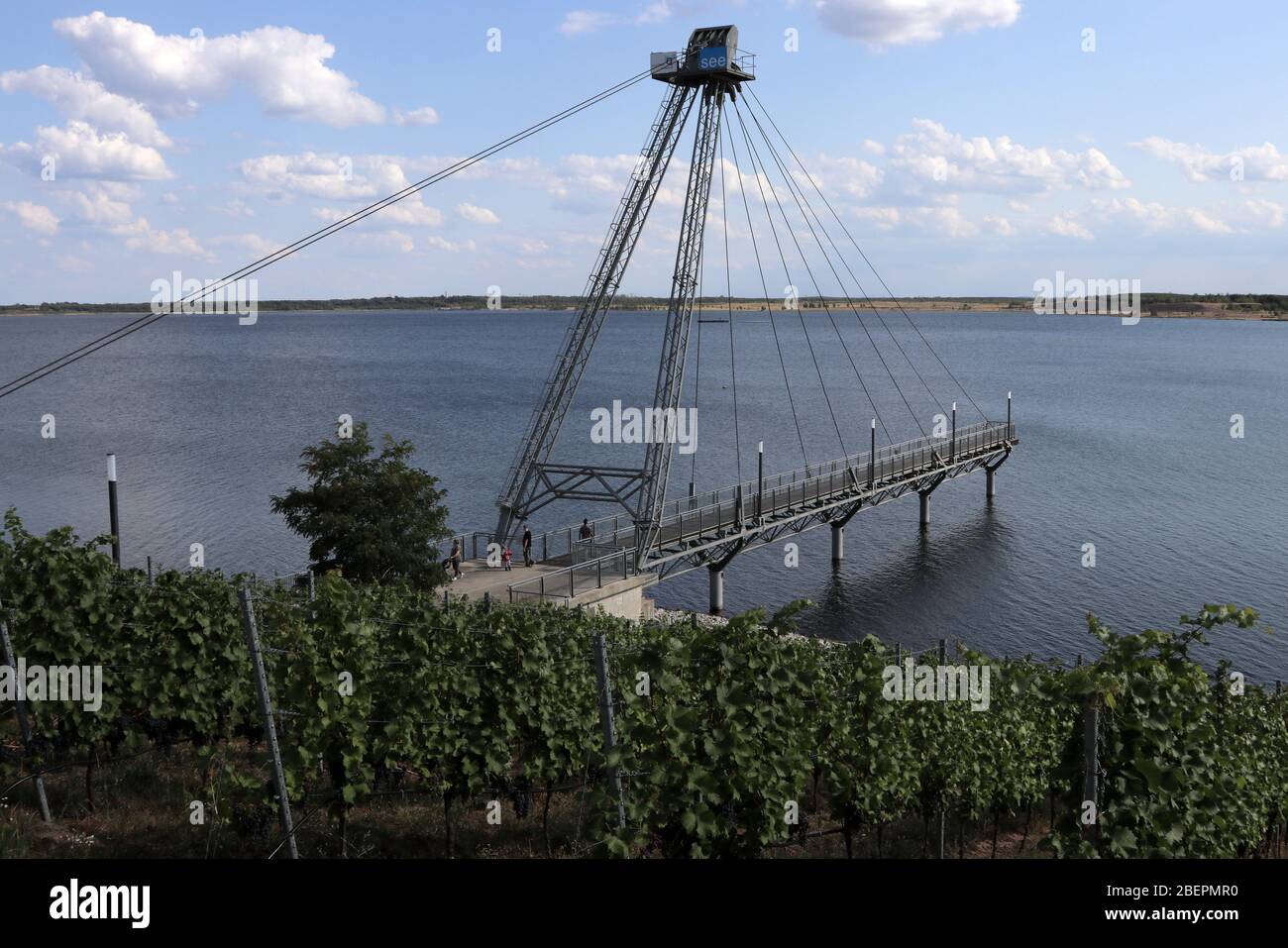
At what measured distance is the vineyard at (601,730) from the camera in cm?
938

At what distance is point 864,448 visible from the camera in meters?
78.5

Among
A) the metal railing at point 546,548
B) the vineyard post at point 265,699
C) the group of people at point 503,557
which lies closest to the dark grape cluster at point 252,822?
the vineyard post at point 265,699

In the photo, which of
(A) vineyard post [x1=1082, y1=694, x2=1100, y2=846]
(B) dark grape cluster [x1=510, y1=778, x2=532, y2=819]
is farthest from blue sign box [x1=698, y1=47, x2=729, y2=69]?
(A) vineyard post [x1=1082, y1=694, x2=1100, y2=846]

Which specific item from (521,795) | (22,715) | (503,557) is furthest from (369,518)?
(521,795)

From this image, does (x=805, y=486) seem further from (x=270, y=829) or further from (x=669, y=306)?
(x=270, y=829)

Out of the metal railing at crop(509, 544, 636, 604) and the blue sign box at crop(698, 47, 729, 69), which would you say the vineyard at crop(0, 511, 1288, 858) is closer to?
the metal railing at crop(509, 544, 636, 604)

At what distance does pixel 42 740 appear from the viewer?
585 inches

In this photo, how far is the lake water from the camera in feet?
144

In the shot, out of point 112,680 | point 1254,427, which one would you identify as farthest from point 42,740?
point 1254,427

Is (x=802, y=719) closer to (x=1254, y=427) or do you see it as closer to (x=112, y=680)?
(x=112, y=680)

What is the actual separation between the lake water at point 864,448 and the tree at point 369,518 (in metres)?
16.9

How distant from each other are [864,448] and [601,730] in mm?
67433

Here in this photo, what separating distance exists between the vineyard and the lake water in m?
24.4

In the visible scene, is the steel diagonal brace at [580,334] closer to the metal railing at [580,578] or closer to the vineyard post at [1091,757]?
the metal railing at [580,578]
